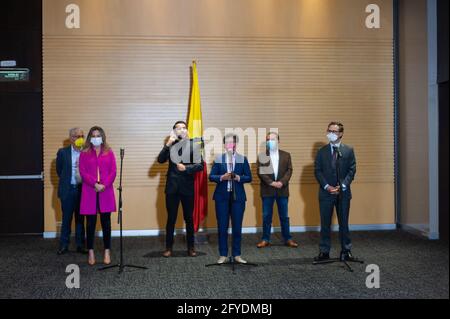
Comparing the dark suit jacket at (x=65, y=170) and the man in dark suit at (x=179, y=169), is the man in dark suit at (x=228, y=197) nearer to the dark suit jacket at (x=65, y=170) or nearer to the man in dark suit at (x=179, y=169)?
the man in dark suit at (x=179, y=169)

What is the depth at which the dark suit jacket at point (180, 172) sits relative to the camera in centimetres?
661

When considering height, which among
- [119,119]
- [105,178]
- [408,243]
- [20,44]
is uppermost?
[20,44]

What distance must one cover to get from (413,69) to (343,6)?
56.6 inches

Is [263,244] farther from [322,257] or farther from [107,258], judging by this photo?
[107,258]

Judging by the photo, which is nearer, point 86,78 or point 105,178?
point 105,178

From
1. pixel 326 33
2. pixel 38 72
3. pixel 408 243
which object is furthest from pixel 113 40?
pixel 408 243

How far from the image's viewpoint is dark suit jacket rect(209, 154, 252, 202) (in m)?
6.10

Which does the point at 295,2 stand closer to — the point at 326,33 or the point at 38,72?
the point at 326,33

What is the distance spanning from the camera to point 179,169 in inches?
257

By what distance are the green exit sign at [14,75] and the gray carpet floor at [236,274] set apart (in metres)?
2.38

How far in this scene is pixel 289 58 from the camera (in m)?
8.49

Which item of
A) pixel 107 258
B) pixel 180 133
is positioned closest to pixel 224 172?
pixel 180 133

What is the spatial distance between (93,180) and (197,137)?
1.86 m

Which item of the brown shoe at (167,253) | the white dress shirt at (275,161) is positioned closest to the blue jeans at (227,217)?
the brown shoe at (167,253)
